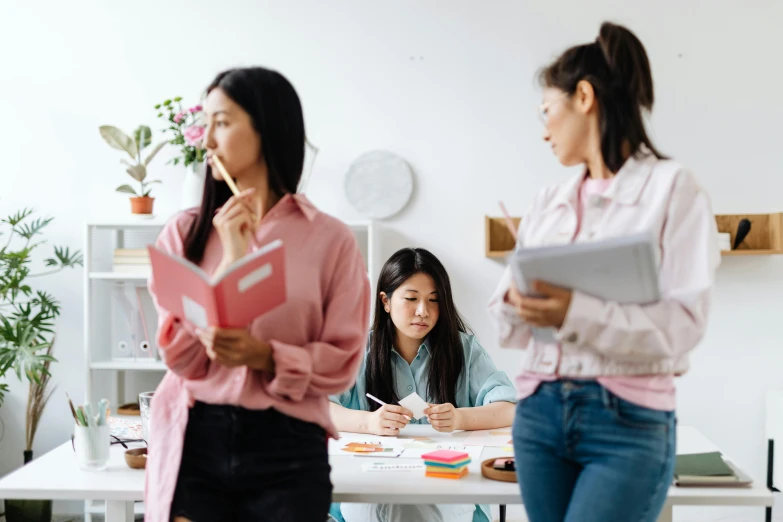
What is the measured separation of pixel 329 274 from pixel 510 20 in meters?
2.68

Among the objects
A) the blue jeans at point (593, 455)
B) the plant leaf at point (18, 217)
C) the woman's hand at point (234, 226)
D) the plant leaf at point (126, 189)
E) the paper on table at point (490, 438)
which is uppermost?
the plant leaf at point (126, 189)

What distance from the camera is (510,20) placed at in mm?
3928

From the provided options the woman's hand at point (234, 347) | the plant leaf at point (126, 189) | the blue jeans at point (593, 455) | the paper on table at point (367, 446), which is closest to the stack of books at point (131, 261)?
the plant leaf at point (126, 189)

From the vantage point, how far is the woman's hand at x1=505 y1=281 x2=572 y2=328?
1333mm

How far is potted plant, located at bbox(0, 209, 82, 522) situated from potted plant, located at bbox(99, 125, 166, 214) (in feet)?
1.43

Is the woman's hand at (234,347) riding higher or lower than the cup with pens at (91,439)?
higher

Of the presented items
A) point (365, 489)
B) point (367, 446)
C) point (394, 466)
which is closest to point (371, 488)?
point (365, 489)

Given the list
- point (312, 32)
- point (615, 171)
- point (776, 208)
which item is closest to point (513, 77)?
point (312, 32)

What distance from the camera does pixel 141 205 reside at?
3.78 m

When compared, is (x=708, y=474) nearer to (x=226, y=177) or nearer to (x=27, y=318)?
(x=226, y=177)

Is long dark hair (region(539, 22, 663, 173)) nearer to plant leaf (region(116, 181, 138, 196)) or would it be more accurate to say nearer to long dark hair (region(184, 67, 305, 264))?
long dark hair (region(184, 67, 305, 264))

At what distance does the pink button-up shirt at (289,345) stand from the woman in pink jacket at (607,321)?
11.7 inches

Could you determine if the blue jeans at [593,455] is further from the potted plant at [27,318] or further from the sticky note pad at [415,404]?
the potted plant at [27,318]

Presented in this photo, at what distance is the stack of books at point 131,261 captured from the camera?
12.3ft
